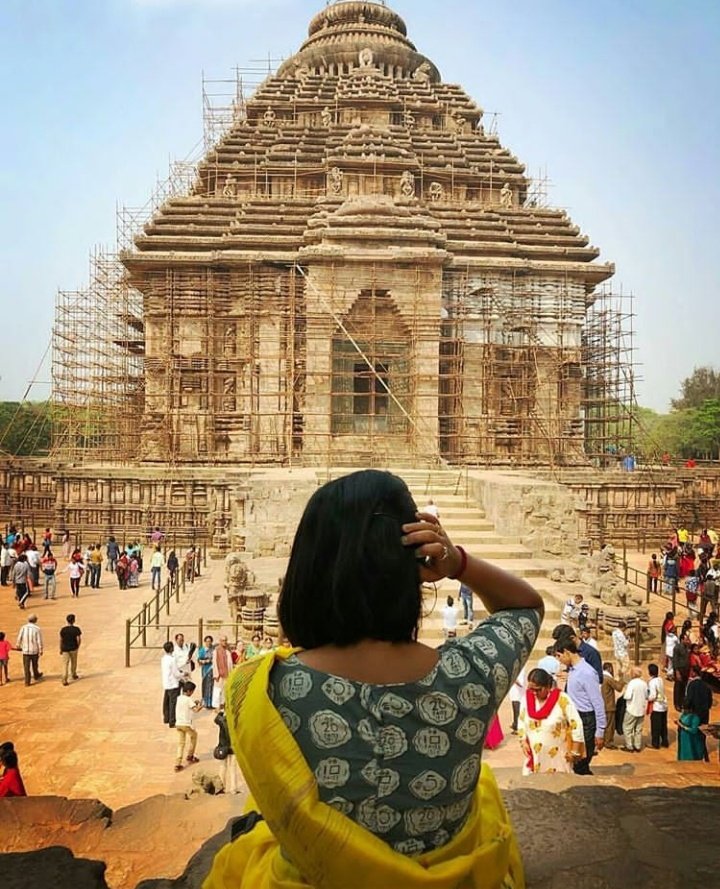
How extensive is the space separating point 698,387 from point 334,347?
156ft

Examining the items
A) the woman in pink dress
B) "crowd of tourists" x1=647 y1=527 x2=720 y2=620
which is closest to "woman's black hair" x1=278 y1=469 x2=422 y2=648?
the woman in pink dress

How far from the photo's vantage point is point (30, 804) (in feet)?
9.89

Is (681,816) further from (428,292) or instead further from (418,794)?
(428,292)

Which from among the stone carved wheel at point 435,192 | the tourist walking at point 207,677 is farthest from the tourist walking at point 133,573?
the stone carved wheel at point 435,192

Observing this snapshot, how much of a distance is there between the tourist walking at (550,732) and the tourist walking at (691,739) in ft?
6.04

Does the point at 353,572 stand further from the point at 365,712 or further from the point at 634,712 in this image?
the point at 634,712

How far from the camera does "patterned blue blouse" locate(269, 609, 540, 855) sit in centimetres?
142

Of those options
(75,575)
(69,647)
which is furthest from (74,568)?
(69,647)

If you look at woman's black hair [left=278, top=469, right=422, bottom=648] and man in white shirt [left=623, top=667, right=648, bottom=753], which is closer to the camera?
woman's black hair [left=278, top=469, right=422, bottom=648]


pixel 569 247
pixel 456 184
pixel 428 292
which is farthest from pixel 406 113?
pixel 428 292

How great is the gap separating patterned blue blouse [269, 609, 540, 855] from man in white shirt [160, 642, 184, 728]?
651 cm

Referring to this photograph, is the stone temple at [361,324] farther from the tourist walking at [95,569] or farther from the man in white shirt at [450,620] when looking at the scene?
the man in white shirt at [450,620]

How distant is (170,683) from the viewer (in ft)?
24.7

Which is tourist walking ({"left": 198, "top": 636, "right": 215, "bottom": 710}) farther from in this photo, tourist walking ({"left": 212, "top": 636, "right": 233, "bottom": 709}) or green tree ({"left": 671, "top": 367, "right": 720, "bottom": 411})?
green tree ({"left": 671, "top": 367, "right": 720, "bottom": 411})
